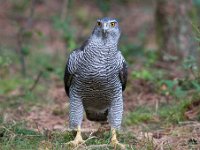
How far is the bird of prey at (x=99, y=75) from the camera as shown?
598 centimetres

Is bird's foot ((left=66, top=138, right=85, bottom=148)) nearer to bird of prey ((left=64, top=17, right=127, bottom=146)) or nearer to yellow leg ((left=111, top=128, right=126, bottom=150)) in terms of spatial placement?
bird of prey ((left=64, top=17, right=127, bottom=146))

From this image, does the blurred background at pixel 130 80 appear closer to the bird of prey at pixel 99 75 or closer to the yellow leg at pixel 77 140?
the yellow leg at pixel 77 140

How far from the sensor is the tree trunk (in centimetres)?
1085

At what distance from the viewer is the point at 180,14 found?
429 inches

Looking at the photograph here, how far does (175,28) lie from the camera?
11.0 metres

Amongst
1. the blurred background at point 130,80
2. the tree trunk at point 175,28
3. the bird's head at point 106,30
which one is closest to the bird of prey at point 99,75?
the bird's head at point 106,30

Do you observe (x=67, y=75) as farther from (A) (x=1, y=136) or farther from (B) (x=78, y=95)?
(A) (x=1, y=136)

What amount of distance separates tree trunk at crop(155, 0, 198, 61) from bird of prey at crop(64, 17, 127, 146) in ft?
14.9

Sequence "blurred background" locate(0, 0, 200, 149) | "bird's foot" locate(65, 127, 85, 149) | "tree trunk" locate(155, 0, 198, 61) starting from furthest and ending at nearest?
"tree trunk" locate(155, 0, 198, 61)
"blurred background" locate(0, 0, 200, 149)
"bird's foot" locate(65, 127, 85, 149)

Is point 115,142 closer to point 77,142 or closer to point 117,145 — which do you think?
point 117,145

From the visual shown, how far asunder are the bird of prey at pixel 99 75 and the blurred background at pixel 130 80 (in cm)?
28

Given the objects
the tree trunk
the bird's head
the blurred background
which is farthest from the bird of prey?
the tree trunk

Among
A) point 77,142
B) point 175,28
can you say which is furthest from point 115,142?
point 175,28

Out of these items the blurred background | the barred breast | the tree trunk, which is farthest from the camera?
the tree trunk
